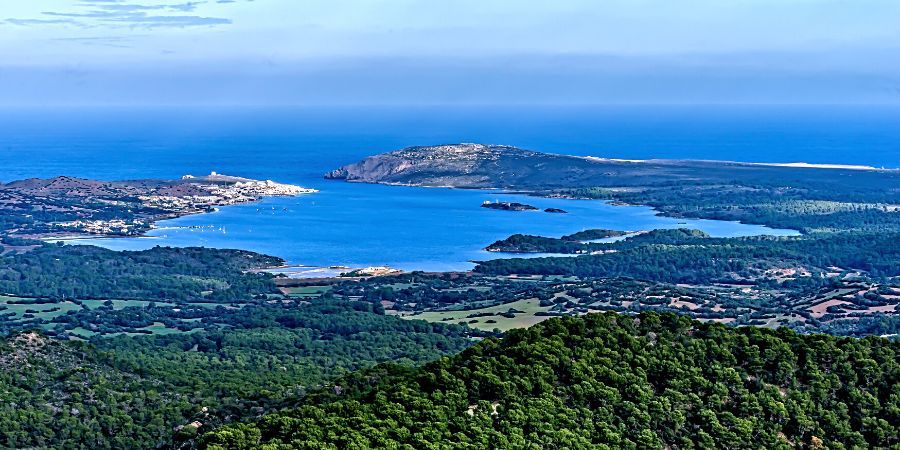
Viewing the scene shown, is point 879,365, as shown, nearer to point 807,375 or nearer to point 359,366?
point 807,375

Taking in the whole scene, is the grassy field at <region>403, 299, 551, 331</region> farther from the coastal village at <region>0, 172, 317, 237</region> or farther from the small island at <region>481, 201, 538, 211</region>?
the small island at <region>481, 201, 538, 211</region>

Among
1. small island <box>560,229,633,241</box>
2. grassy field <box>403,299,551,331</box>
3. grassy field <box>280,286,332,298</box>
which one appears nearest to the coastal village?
grassy field <box>280,286,332,298</box>

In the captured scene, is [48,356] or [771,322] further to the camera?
[771,322]

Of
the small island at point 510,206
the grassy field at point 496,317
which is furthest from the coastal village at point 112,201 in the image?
the grassy field at point 496,317

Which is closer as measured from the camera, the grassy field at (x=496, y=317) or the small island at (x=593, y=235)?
the grassy field at (x=496, y=317)

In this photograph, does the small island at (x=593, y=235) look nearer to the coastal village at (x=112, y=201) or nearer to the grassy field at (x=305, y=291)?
the grassy field at (x=305, y=291)

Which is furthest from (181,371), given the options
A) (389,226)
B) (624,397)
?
(389,226)

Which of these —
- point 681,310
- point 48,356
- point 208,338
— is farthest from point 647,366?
point 681,310
